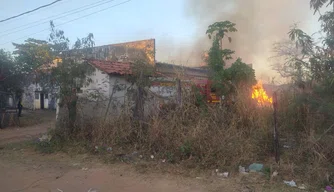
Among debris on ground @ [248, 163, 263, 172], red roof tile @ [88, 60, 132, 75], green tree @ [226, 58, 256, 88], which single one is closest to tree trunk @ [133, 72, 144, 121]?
red roof tile @ [88, 60, 132, 75]

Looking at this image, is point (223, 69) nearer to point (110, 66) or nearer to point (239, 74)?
point (239, 74)

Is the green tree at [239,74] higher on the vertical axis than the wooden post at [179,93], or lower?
higher

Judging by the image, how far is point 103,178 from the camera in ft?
17.4

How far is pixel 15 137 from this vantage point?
10.2 meters

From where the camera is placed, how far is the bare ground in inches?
185

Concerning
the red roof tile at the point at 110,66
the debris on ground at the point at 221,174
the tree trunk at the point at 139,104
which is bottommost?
the debris on ground at the point at 221,174

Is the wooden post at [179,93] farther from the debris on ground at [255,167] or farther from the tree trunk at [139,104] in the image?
the debris on ground at [255,167]

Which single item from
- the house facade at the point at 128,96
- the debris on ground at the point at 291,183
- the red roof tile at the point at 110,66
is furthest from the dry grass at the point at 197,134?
the red roof tile at the point at 110,66

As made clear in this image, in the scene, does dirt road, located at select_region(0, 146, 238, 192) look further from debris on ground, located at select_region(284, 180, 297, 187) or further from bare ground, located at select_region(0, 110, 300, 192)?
debris on ground, located at select_region(284, 180, 297, 187)

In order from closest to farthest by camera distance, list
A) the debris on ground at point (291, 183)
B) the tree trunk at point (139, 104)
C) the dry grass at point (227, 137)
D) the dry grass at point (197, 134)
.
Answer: the debris on ground at point (291, 183)
the dry grass at point (227, 137)
the dry grass at point (197, 134)
the tree trunk at point (139, 104)

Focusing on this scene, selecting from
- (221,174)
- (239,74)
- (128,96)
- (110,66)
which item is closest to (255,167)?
(221,174)

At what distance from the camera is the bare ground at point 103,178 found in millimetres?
4688

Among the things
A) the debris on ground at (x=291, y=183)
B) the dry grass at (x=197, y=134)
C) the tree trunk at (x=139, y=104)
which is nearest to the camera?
the debris on ground at (x=291, y=183)

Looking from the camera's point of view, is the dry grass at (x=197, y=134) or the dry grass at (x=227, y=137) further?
the dry grass at (x=197, y=134)
